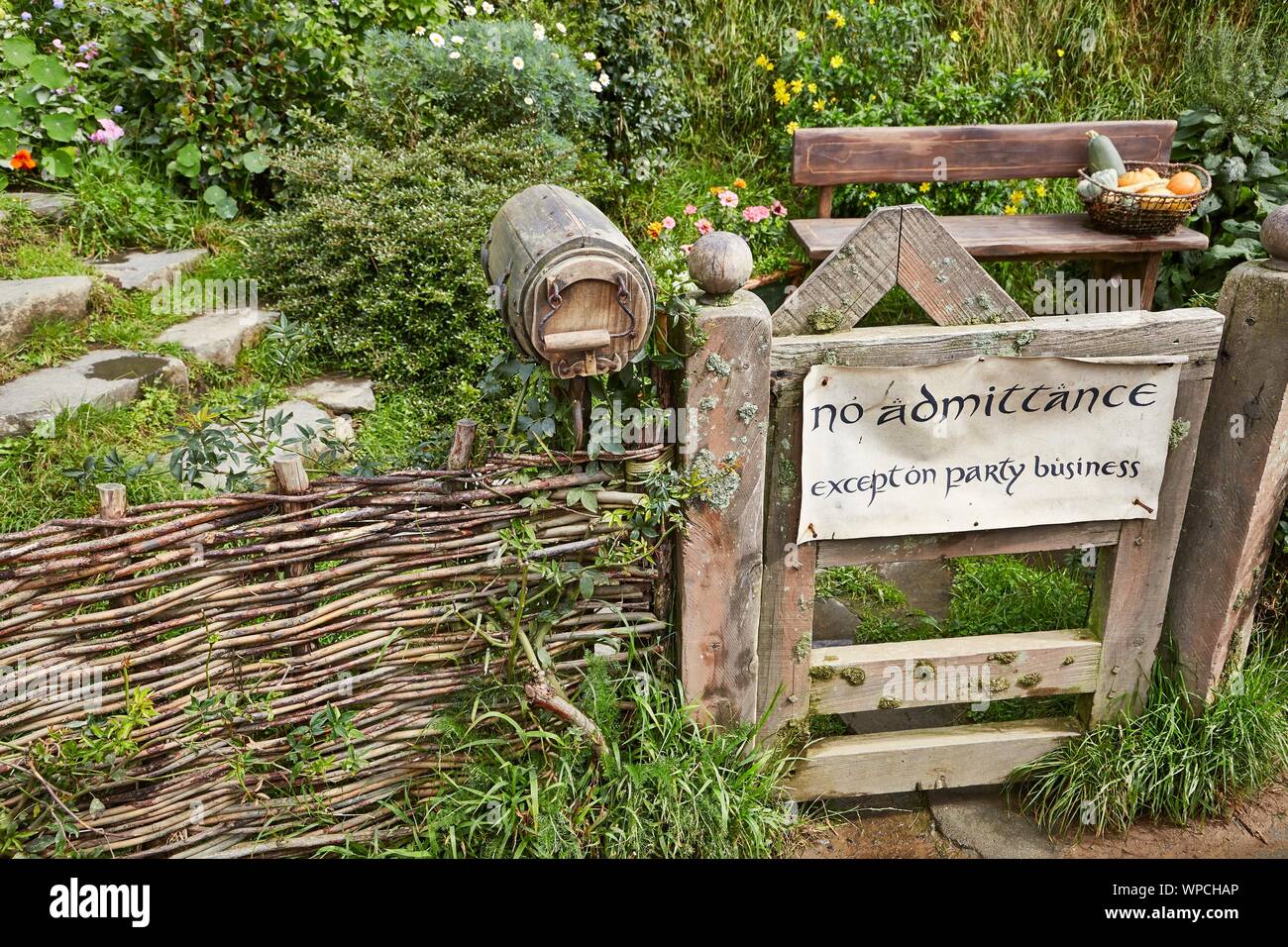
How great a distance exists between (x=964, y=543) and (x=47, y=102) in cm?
473

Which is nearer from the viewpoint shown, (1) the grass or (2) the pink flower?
(1) the grass

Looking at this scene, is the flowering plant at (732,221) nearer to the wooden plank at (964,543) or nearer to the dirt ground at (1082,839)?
the wooden plank at (964,543)

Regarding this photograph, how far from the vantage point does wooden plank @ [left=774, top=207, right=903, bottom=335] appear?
84.5 inches

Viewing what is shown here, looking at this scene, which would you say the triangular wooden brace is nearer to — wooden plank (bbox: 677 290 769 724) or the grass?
wooden plank (bbox: 677 290 769 724)

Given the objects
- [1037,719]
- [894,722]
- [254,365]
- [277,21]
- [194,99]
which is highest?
[277,21]

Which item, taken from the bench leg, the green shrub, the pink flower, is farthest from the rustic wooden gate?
the pink flower

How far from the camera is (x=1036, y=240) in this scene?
183 inches

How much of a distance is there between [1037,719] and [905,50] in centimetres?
469

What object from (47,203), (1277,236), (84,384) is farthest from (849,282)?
(47,203)

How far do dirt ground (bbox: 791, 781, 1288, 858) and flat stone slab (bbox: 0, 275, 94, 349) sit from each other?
3422 mm

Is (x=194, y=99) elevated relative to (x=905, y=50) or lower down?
lower down

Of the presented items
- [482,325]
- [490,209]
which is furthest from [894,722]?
[490,209]

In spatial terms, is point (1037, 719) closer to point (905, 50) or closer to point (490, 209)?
point (490, 209)

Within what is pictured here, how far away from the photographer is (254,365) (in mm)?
4039
